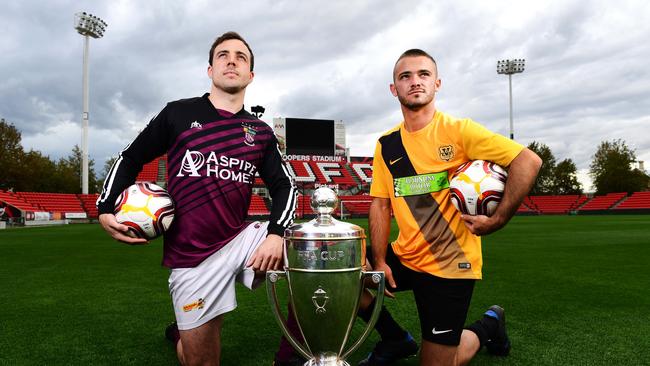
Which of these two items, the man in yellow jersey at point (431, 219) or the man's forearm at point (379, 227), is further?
the man's forearm at point (379, 227)

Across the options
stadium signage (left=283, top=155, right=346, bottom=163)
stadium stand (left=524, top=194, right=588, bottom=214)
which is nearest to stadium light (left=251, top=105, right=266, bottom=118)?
stadium signage (left=283, top=155, right=346, bottom=163)

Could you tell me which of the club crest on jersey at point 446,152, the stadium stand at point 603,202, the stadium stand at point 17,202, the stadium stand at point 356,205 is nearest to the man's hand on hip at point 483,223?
the club crest on jersey at point 446,152

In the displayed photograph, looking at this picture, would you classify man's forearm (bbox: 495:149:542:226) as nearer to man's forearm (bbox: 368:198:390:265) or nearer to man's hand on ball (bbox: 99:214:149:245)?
man's forearm (bbox: 368:198:390:265)

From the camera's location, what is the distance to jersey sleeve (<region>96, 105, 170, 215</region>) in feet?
8.29

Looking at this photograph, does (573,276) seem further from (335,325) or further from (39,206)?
(39,206)

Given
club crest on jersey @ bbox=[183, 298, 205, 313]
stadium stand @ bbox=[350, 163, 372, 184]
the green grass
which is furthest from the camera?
stadium stand @ bbox=[350, 163, 372, 184]

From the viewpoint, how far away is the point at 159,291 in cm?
586

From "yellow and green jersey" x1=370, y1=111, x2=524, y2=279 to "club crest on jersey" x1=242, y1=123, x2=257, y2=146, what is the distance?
867 mm

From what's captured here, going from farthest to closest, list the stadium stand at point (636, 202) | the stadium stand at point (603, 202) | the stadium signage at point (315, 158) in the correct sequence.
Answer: the stadium stand at point (603, 202)
the stadium signage at point (315, 158)
the stadium stand at point (636, 202)

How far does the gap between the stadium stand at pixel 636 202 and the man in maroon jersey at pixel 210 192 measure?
4586 cm

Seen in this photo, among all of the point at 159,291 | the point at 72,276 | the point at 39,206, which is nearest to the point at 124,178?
the point at 159,291

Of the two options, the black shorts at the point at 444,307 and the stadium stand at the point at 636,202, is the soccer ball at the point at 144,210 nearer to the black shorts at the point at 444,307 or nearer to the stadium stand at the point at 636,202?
Answer: the black shorts at the point at 444,307

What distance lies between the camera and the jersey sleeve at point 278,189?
2473 mm

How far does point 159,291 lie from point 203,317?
3773 millimetres
